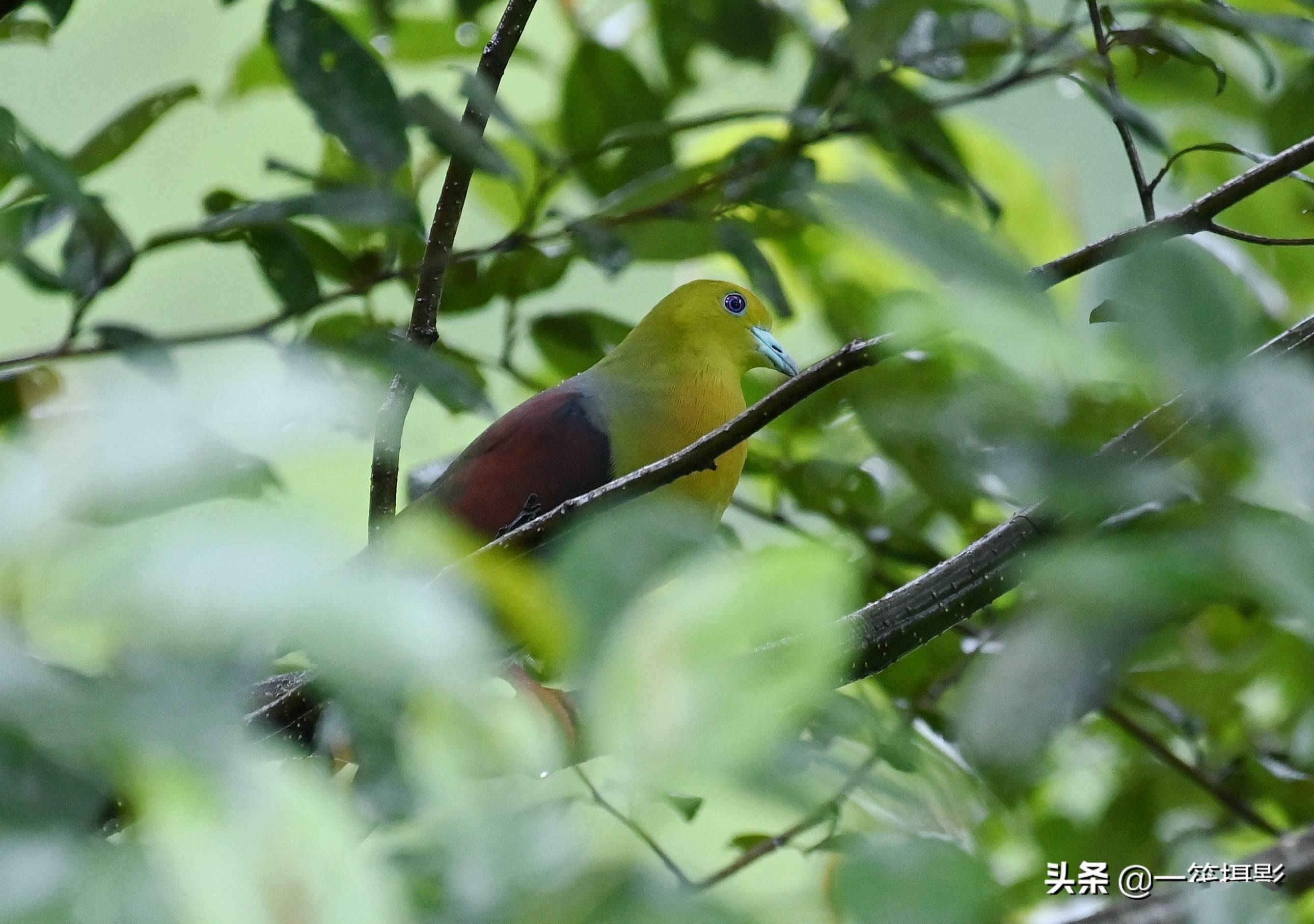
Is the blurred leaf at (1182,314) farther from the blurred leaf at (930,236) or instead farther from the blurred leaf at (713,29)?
the blurred leaf at (713,29)

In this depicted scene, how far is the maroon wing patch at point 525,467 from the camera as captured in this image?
1896 mm

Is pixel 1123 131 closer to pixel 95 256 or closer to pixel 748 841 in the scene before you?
pixel 748 841

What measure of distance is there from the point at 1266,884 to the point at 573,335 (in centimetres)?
137

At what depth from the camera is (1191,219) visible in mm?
728

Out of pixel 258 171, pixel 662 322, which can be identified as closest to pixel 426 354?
pixel 662 322

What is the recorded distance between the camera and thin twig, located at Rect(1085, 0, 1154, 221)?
3.50 feet

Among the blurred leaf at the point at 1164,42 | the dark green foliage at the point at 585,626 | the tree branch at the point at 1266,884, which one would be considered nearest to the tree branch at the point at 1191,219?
the dark green foliage at the point at 585,626

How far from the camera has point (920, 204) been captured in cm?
42

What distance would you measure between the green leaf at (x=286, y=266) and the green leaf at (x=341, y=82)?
0.22 metres

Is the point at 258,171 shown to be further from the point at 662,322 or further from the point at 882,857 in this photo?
the point at 882,857

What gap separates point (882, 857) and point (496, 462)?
1549 mm

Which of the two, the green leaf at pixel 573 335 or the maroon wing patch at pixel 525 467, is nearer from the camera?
the maroon wing patch at pixel 525 467

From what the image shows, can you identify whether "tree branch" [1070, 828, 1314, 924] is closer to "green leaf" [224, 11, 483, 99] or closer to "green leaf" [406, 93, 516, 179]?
"green leaf" [406, 93, 516, 179]

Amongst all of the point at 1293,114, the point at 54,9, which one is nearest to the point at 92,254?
the point at 54,9
